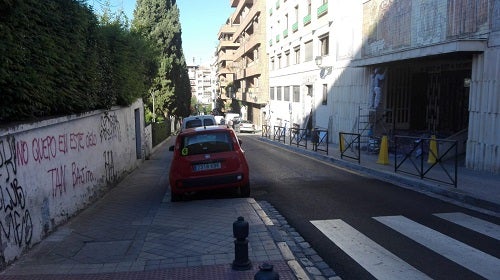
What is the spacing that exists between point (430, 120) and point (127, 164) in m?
13.1

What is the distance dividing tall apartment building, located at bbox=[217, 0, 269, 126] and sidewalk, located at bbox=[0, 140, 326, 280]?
125 ft

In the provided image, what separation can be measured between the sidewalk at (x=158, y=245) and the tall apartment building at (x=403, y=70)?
306 inches

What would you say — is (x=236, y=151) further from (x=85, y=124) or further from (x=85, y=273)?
(x=85, y=273)

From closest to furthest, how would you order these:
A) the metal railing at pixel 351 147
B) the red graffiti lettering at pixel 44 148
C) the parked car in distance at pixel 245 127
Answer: the red graffiti lettering at pixel 44 148 < the metal railing at pixel 351 147 < the parked car in distance at pixel 245 127

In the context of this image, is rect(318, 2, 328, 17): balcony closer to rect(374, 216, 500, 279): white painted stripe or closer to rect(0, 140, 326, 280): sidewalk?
rect(0, 140, 326, 280): sidewalk

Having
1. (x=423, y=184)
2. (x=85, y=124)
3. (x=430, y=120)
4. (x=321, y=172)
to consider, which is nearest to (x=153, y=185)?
(x=85, y=124)

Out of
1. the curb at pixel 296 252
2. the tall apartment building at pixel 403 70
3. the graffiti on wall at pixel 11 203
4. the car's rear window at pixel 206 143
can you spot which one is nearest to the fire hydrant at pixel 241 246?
the curb at pixel 296 252

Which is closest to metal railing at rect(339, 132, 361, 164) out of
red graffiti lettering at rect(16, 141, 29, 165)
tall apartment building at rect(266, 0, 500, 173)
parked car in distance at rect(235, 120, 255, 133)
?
tall apartment building at rect(266, 0, 500, 173)

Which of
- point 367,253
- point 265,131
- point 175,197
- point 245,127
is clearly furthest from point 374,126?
point 245,127

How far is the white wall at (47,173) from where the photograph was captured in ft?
16.4

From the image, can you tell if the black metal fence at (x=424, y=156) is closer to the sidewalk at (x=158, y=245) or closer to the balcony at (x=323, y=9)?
the sidewalk at (x=158, y=245)

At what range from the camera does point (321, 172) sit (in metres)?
12.8

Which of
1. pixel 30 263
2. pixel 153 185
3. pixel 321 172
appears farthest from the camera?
pixel 321 172

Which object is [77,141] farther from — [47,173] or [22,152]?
[22,152]
